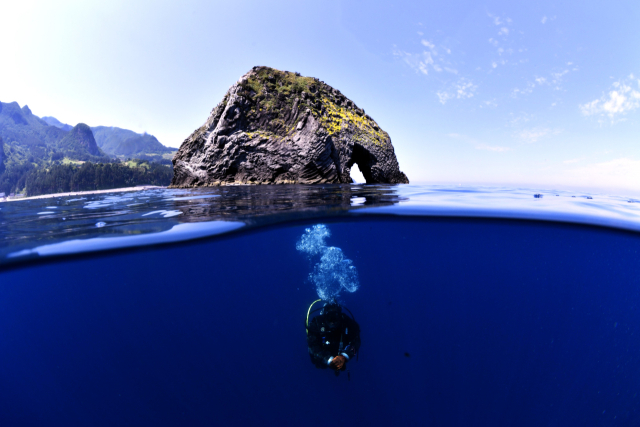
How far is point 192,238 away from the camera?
7043 millimetres

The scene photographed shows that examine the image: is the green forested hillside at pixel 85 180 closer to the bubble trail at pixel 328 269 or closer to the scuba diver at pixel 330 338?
the bubble trail at pixel 328 269

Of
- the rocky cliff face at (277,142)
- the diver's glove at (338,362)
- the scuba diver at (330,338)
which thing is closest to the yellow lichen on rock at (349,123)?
the rocky cliff face at (277,142)

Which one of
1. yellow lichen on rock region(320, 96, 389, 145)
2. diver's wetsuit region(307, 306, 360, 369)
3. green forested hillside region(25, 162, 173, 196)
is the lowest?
diver's wetsuit region(307, 306, 360, 369)

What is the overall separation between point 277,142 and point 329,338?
22.2 m

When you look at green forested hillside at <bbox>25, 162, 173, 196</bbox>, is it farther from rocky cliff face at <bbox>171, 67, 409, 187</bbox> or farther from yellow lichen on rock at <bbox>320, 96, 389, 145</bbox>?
yellow lichen on rock at <bbox>320, 96, 389, 145</bbox>

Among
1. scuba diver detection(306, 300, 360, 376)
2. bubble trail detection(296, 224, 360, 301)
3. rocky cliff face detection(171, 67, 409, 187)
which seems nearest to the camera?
scuba diver detection(306, 300, 360, 376)

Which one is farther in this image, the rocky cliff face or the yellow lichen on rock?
the yellow lichen on rock

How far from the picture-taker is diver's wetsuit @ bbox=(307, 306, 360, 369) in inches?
273

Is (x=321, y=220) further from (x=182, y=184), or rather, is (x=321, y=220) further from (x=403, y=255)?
(x=182, y=184)

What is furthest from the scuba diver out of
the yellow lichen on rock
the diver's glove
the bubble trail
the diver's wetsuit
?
the yellow lichen on rock

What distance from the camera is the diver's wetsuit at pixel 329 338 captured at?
6926mm

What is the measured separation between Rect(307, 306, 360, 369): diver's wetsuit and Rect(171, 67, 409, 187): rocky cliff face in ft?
62.4

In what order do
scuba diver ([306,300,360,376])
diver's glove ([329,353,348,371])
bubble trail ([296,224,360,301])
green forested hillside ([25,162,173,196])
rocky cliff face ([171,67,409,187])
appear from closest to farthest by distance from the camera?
diver's glove ([329,353,348,371]) < scuba diver ([306,300,360,376]) < bubble trail ([296,224,360,301]) < rocky cliff face ([171,67,409,187]) < green forested hillside ([25,162,173,196])

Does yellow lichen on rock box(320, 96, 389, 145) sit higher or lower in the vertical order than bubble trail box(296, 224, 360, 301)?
higher
